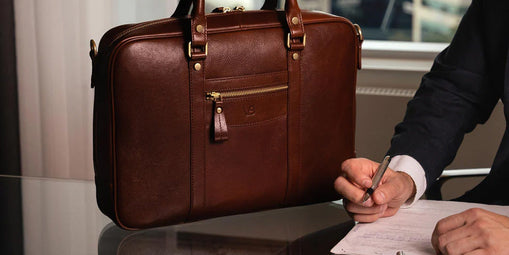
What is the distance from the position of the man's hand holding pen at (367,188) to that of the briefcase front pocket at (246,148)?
0.44 ft

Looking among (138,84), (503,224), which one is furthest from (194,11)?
(503,224)

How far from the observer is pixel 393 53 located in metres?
2.46

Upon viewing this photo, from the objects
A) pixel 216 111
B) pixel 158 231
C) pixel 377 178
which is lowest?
pixel 158 231

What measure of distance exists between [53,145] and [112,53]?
1.29 m

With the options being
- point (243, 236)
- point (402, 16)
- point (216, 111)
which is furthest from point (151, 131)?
point (402, 16)

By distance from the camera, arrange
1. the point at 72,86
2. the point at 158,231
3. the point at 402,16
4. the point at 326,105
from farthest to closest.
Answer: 1. the point at 402,16
2. the point at 72,86
3. the point at 326,105
4. the point at 158,231

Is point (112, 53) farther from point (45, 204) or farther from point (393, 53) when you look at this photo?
point (393, 53)

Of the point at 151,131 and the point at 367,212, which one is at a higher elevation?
the point at 151,131

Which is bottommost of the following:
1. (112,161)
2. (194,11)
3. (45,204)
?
(45,204)

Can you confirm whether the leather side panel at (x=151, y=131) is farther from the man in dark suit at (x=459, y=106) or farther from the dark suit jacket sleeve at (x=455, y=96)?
the dark suit jacket sleeve at (x=455, y=96)

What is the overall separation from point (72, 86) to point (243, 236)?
4.24 feet

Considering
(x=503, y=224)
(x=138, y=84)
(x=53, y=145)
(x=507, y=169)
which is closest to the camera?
(x=503, y=224)

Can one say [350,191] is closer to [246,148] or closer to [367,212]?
[367,212]

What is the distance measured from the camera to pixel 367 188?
1.19 meters
